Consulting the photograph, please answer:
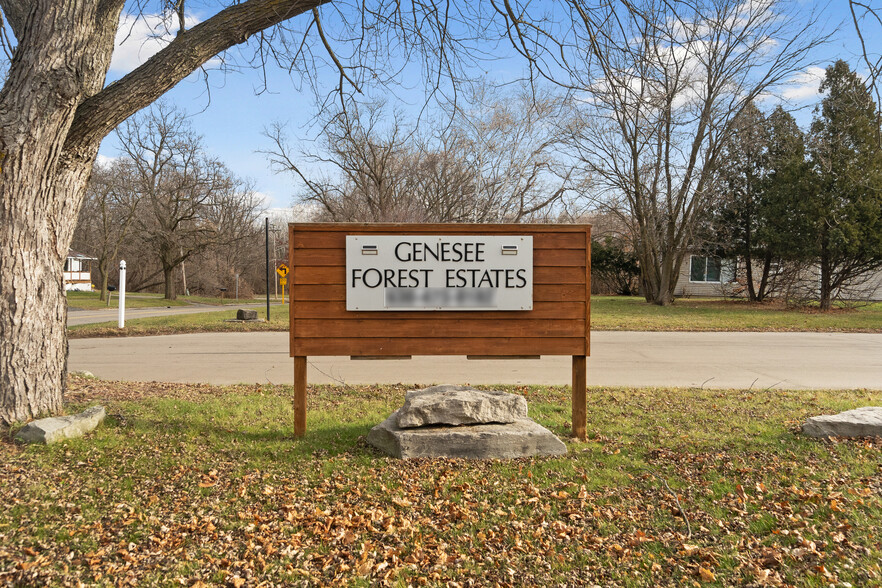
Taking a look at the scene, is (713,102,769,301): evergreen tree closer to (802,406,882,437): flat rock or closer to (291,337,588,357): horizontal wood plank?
(802,406,882,437): flat rock

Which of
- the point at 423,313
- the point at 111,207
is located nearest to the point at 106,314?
the point at 111,207

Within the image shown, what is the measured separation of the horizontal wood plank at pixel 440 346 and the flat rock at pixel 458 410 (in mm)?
484

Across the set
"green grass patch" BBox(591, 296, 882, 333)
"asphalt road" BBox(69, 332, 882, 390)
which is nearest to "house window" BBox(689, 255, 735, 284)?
"green grass patch" BBox(591, 296, 882, 333)

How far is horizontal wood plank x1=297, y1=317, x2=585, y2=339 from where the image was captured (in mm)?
5645

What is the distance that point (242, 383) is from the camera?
848 centimetres

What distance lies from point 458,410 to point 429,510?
4.28 feet

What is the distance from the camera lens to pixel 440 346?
570cm

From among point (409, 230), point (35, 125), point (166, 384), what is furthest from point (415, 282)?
point (166, 384)

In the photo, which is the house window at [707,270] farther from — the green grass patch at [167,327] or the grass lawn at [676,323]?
the green grass patch at [167,327]

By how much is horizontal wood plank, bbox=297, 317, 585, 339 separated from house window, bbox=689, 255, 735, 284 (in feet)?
97.4

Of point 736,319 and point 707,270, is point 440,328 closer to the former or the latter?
point 736,319

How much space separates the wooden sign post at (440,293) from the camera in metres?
5.62

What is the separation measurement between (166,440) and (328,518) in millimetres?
2252

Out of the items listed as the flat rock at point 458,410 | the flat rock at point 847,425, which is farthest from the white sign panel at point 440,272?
the flat rock at point 847,425
